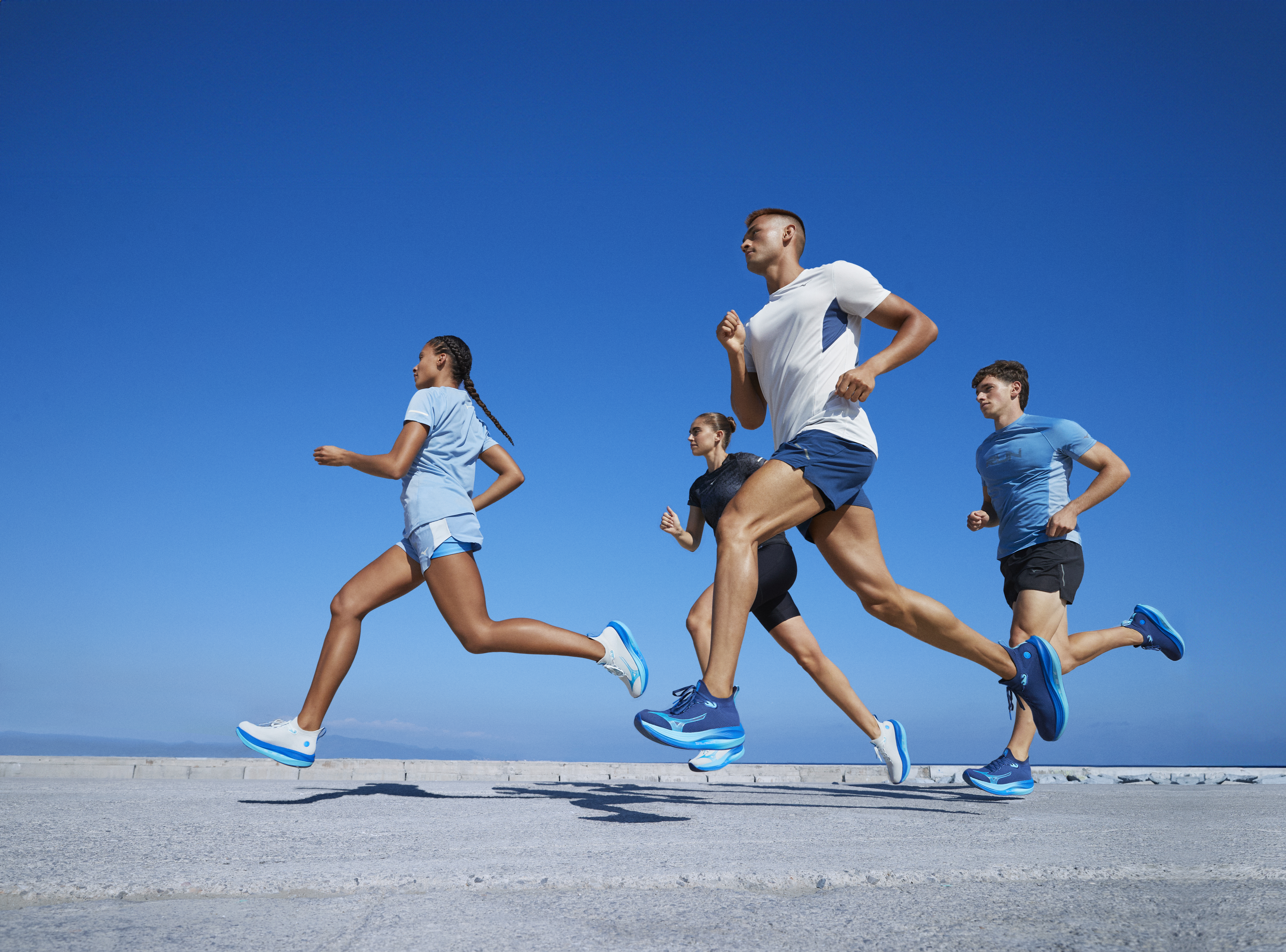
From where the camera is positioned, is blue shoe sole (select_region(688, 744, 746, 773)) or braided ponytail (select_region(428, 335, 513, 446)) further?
braided ponytail (select_region(428, 335, 513, 446))

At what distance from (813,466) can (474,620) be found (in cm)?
198

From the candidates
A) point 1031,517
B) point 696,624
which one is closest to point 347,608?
point 696,624

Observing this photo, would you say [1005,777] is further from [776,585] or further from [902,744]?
[776,585]

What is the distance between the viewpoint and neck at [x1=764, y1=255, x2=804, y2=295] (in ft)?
13.1

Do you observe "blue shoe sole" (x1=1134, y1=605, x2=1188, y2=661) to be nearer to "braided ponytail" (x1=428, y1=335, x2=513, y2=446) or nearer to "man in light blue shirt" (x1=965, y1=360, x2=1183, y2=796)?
"man in light blue shirt" (x1=965, y1=360, x2=1183, y2=796)

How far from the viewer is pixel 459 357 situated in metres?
5.10

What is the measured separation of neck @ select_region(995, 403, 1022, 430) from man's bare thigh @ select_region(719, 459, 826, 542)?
8.05 ft

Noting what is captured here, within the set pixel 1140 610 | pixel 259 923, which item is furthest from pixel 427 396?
pixel 1140 610

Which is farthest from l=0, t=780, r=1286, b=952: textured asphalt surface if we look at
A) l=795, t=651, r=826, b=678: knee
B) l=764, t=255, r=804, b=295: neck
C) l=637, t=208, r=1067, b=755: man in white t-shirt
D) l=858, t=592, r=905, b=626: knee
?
l=764, t=255, r=804, b=295: neck

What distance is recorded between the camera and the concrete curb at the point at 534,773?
6.71m

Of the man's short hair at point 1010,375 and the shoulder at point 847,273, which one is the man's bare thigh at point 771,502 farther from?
the man's short hair at point 1010,375

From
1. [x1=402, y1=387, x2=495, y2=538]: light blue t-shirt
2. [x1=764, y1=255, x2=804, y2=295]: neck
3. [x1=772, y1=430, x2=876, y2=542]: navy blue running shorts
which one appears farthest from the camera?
[x1=402, y1=387, x2=495, y2=538]: light blue t-shirt

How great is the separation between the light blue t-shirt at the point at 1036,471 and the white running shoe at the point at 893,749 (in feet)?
4.21

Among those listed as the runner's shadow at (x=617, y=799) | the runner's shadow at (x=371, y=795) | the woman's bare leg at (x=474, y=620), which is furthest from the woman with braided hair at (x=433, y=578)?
the runner's shadow at (x=617, y=799)
